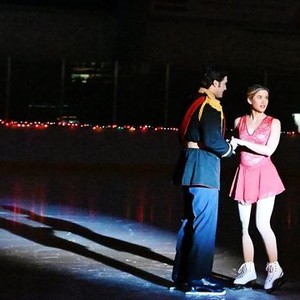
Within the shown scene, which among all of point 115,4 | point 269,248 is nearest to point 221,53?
point 115,4

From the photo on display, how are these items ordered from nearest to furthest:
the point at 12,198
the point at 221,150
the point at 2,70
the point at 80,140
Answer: the point at 221,150 < the point at 12,198 < the point at 80,140 < the point at 2,70

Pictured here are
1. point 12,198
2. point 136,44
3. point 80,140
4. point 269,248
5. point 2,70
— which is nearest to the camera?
point 269,248

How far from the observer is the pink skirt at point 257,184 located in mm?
8422

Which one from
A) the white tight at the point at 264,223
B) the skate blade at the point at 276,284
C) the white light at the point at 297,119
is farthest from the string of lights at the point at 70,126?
the skate blade at the point at 276,284

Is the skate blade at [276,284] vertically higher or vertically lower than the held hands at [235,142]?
lower

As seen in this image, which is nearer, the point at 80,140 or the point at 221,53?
the point at 80,140

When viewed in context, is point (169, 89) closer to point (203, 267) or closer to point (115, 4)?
point (115, 4)

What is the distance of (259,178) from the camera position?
8453 mm

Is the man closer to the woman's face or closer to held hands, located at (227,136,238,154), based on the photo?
held hands, located at (227,136,238,154)

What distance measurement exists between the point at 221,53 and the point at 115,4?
3.57 meters

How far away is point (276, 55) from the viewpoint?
2984 centimetres

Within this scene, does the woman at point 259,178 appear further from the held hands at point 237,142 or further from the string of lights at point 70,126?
the string of lights at point 70,126

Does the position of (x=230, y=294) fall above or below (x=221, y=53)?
below


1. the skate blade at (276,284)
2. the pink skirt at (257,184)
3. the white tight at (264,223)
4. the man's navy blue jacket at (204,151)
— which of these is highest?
the man's navy blue jacket at (204,151)
